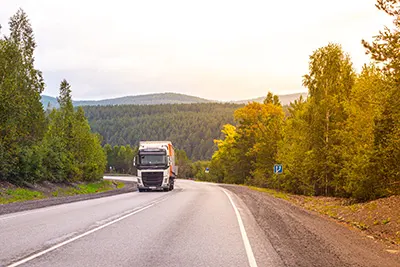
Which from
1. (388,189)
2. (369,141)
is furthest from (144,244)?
(369,141)

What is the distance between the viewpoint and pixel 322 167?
3244cm

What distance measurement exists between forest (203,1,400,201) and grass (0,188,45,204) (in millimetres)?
18081

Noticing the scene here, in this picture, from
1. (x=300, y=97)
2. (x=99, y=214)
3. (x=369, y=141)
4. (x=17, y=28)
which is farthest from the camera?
(x=300, y=97)

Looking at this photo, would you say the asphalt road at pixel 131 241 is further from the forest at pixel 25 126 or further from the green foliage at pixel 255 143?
the green foliage at pixel 255 143

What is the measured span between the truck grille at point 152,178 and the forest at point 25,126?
7347 mm

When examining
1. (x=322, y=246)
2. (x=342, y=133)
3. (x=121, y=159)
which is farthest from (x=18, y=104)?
(x=121, y=159)

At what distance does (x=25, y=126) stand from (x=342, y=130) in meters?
21.8

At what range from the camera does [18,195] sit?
26344 mm

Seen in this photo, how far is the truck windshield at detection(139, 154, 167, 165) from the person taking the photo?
35938 millimetres

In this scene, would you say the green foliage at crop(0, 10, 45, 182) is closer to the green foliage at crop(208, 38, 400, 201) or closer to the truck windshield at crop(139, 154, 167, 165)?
the truck windshield at crop(139, 154, 167, 165)

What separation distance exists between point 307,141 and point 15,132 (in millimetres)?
20207

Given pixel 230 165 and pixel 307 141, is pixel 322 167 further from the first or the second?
pixel 230 165

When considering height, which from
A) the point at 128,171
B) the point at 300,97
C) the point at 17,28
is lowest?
the point at 128,171

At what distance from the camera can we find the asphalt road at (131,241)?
785 centimetres
